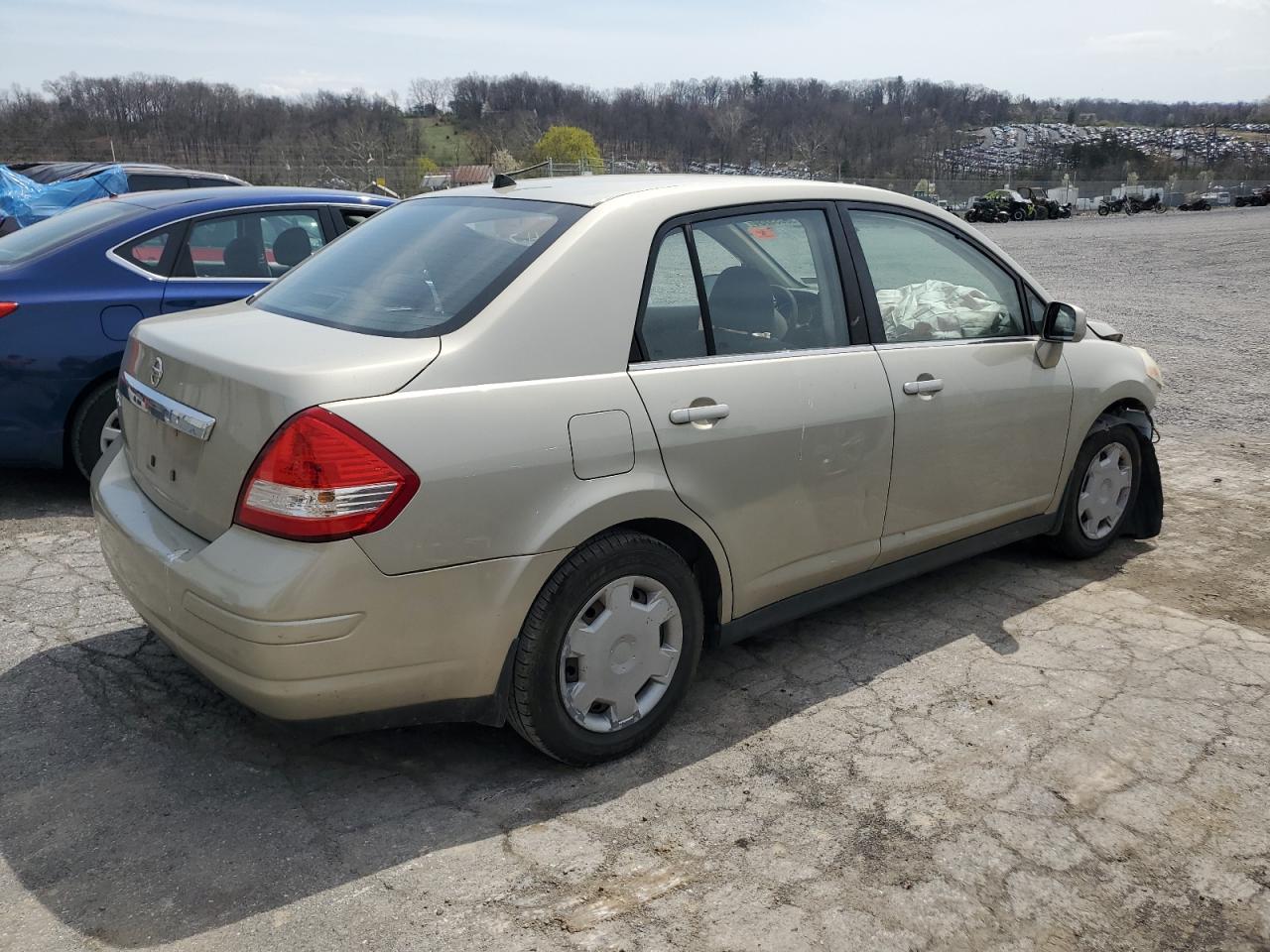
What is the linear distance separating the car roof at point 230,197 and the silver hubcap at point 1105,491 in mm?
4503

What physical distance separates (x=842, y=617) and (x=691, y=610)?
1.29 meters

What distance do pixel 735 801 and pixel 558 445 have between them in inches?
44.1

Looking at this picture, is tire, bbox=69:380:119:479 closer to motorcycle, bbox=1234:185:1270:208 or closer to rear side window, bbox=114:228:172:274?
rear side window, bbox=114:228:172:274

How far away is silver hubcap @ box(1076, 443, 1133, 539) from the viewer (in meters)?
4.67

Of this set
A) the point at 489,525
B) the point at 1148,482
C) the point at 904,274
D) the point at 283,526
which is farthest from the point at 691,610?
the point at 1148,482

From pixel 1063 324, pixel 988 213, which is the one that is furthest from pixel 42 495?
pixel 988 213

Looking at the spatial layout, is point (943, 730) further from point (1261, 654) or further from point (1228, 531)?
point (1228, 531)

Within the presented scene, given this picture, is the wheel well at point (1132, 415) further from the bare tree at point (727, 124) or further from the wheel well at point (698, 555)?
the bare tree at point (727, 124)

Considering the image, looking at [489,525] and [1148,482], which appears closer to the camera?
[489,525]

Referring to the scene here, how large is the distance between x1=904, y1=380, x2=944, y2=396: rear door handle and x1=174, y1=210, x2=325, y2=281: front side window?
136 inches

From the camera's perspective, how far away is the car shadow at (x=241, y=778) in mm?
2527

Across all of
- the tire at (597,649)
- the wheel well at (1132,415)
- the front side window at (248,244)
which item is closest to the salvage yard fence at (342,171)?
the front side window at (248,244)

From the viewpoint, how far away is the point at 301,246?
6117 mm

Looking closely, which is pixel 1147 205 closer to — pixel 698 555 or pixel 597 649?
pixel 698 555
